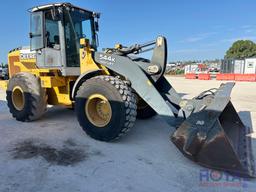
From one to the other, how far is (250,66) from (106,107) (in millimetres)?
28165

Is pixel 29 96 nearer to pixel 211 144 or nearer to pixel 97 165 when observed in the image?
pixel 97 165

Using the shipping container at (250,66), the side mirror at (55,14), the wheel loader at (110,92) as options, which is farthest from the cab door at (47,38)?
the shipping container at (250,66)

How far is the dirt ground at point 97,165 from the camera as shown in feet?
9.07

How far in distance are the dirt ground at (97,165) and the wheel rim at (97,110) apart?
37cm

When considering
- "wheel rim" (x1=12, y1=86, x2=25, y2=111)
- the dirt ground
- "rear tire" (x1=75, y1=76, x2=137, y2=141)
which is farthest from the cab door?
the dirt ground

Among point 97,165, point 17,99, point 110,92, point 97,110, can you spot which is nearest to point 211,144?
point 97,165

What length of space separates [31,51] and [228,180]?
501cm

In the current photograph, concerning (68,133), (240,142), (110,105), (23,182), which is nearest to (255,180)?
(240,142)

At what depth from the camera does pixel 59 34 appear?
5082mm

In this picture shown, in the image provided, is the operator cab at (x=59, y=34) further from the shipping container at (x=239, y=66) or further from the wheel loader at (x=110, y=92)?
the shipping container at (x=239, y=66)

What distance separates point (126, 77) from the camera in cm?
412

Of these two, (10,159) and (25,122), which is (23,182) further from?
(25,122)

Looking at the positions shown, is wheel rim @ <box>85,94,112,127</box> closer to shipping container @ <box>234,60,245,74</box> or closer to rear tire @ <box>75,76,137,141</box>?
rear tire @ <box>75,76,137,141</box>

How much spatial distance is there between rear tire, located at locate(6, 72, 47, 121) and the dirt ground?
473mm
